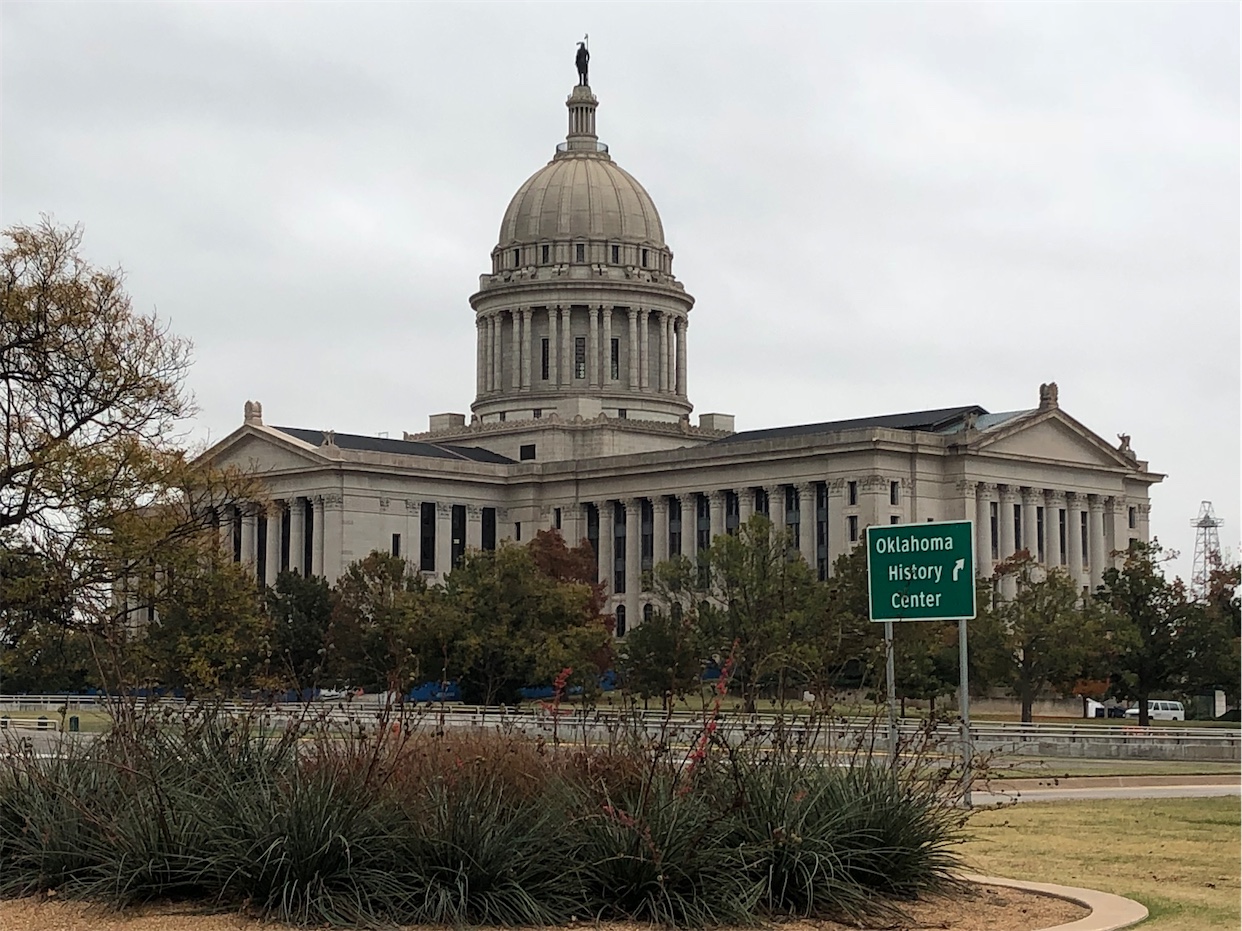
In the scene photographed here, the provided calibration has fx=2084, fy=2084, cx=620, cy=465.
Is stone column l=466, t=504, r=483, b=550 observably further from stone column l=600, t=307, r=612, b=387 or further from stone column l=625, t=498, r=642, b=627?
stone column l=600, t=307, r=612, b=387

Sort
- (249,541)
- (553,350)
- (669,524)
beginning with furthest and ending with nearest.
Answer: (553,350) → (249,541) → (669,524)

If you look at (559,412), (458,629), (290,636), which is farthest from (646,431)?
(458,629)

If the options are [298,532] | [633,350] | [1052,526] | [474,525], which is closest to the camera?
[1052,526]

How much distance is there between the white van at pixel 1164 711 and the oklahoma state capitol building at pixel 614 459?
18086 mm

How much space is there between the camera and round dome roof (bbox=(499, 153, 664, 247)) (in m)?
165

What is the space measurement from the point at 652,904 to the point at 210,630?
37.8 metres

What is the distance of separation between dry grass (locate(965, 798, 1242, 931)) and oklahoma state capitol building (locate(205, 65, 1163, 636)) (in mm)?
92188

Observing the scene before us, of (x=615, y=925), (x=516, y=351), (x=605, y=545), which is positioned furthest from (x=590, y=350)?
(x=615, y=925)

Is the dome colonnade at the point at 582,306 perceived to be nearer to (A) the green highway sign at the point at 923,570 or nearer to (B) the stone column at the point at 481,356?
(B) the stone column at the point at 481,356

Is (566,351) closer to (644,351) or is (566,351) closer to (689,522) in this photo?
(644,351)

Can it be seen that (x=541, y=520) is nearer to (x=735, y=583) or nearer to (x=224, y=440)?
(x=224, y=440)

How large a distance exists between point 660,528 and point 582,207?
35005 mm

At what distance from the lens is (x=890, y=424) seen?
452 feet

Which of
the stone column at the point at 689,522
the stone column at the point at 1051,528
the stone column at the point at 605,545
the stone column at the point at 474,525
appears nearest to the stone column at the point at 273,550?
the stone column at the point at 474,525
